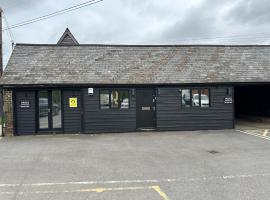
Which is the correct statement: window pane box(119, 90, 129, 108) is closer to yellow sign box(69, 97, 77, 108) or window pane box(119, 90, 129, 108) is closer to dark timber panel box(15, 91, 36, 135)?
yellow sign box(69, 97, 77, 108)

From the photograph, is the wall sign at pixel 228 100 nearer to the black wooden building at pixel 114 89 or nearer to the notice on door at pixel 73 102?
the black wooden building at pixel 114 89

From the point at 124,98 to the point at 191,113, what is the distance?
3.54 m

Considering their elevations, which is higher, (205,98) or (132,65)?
(132,65)

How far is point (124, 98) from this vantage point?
19.0 metres

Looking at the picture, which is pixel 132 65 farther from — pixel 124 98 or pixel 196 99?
pixel 196 99

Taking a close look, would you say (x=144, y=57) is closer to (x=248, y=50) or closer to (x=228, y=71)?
(x=228, y=71)

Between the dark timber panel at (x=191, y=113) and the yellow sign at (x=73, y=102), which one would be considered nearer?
the yellow sign at (x=73, y=102)

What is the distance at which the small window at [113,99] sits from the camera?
18875mm

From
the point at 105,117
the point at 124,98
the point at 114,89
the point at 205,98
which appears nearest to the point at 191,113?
the point at 205,98

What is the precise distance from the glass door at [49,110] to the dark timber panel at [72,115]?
31 centimetres

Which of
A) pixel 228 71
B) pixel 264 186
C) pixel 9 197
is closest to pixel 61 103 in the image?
pixel 228 71

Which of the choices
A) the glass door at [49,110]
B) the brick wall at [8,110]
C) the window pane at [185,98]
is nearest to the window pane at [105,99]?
the glass door at [49,110]

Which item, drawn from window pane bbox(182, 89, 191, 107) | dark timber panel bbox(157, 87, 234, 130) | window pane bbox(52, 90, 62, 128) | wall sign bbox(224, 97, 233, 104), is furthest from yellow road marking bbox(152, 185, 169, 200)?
wall sign bbox(224, 97, 233, 104)

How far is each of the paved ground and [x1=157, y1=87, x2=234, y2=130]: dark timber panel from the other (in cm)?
250
